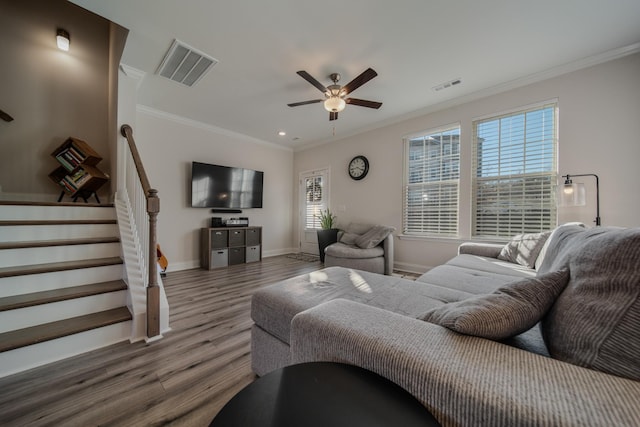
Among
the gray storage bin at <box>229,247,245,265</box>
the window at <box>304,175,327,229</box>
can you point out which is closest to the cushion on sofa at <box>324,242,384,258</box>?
the window at <box>304,175,327,229</box>

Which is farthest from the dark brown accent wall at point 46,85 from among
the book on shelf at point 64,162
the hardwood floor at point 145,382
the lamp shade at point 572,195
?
the lamp shade at point 572,195

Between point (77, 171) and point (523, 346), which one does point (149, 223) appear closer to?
point (77, 171)

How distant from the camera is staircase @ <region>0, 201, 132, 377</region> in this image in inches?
60.5

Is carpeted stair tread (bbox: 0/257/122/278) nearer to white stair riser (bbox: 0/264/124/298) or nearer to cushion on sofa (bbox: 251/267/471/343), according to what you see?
white stair riser (bbox: 0/264/124/298)

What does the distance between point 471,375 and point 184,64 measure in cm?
352

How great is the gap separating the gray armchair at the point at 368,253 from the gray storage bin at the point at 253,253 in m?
1.66

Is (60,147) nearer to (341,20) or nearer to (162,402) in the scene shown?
(162,402)

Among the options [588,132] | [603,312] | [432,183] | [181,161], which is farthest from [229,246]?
[588,132]

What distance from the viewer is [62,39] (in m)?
2.87

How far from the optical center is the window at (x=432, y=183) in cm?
360

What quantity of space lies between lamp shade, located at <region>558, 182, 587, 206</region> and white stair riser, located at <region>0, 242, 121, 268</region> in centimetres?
454

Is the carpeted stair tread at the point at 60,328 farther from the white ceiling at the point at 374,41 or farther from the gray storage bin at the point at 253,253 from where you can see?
the gray storage bin at the point at 253,253

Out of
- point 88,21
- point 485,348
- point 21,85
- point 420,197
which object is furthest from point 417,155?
point 21,85

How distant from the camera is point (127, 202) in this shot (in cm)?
252
